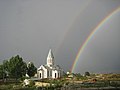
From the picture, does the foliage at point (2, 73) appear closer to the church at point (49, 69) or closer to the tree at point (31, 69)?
the tree at point (31, 69)

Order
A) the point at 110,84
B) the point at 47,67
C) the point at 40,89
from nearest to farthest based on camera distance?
1. the point at 40,89
2. the point at 110,84
3. the point at 47,67

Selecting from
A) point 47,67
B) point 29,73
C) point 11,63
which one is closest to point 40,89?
point 11,63

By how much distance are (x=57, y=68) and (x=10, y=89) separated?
39099mm

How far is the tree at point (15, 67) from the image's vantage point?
5275cm

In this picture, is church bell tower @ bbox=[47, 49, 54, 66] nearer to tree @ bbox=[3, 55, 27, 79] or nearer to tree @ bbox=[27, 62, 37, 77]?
tree @ bbox=[27, 62, 37, 77]

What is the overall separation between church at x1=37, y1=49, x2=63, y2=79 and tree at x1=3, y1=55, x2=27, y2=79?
12531 mm

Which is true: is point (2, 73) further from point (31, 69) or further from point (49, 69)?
A: point (49, 69)

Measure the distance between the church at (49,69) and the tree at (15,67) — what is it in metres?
12.5

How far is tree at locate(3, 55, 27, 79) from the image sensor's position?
52.8 m

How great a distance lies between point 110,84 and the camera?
33.5 metres

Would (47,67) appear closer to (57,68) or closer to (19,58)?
(57,68)

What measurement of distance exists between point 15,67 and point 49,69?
15171 millimetres

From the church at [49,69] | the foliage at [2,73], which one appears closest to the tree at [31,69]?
the church at [49,69]

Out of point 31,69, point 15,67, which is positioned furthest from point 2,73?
point 31,69
